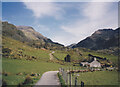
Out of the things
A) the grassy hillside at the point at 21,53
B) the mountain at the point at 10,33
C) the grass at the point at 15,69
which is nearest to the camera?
the grass at the point at 15,69

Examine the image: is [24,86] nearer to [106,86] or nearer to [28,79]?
[28,79]

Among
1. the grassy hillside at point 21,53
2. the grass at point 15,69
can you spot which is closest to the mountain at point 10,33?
the grassy hillside at point 21,53

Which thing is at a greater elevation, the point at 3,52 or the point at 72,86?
the point at 3,52

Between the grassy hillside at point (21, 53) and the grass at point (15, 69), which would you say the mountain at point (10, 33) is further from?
the grass at point (15, 69)

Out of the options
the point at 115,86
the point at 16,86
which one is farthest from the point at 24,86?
the point at 115,86

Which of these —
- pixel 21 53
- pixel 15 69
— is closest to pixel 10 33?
pixel 21 53

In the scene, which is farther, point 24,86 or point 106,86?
point 106,86

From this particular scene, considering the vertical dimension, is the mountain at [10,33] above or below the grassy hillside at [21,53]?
above

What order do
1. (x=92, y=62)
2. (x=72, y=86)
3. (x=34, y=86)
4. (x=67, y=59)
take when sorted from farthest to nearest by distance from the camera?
(x=67, y=59)
(x=92, y=62)
(x=34, y=86)
(x=72, y=86)

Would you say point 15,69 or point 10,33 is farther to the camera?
point 10,33

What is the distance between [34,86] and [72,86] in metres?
4.07

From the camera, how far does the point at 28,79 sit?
13.1 meters

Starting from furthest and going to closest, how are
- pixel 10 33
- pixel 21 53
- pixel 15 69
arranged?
pixel 10 33 → pixel 21 53 → pixel 15 69

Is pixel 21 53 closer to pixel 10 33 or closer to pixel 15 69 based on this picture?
pixel 15 69
